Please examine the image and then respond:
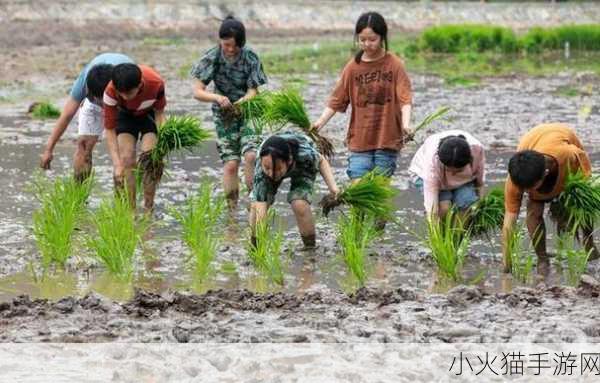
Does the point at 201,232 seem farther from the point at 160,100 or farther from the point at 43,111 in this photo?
the point at 43,111

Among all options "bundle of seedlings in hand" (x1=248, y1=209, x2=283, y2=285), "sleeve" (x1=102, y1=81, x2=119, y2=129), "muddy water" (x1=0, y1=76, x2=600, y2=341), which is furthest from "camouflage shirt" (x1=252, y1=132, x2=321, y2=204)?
"sleeve" (x1=102, y1=81, x2=119, y2=129)

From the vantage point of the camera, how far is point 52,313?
19.7 ft

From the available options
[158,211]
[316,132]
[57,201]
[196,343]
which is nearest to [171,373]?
[196,343]

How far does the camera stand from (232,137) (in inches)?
363

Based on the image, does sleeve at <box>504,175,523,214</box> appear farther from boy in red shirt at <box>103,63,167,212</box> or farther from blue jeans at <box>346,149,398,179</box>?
boy in red shirt at <box>103,63,167,212</box>

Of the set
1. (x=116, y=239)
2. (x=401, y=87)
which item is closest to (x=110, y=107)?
(x=116, y=239)

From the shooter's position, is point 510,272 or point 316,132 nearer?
point 510,272

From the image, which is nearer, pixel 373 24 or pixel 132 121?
pixel 373 24

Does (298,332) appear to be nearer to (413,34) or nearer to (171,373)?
(171,373)

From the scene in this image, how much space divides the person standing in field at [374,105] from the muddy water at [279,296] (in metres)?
0.50

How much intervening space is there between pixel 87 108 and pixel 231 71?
106cm

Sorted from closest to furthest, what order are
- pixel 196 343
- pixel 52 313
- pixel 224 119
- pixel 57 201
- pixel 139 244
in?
pixel 196 343 < pixel 52 313 < pixel 57 201 < pixel 139 244 < pixel 224 119

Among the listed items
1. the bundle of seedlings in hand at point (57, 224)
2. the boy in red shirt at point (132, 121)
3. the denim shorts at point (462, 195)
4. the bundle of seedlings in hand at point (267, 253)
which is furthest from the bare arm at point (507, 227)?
the boy in red shirt at point (132, 121)

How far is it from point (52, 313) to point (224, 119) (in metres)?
3.37
